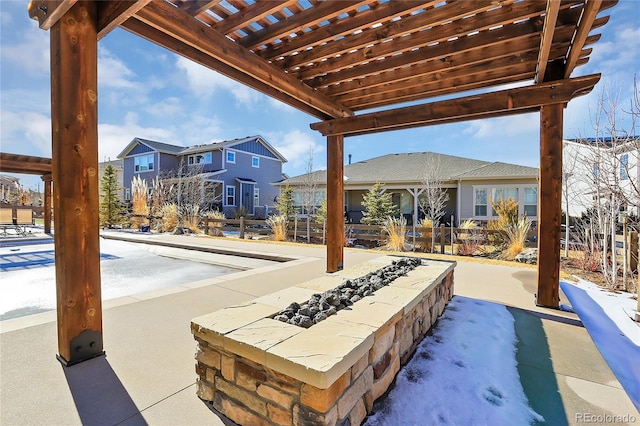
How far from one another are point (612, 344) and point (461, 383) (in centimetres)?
179

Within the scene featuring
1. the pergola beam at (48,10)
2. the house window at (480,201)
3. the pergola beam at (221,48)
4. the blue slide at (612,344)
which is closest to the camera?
the pergola beam at (48,10)

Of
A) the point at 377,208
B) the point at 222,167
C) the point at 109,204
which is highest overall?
the point at 222,167

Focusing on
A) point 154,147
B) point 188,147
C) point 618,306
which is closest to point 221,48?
point 618,306

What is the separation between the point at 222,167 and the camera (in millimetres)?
19219

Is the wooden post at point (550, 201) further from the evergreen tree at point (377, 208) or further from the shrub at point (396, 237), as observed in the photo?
the evergreen tree at point (377, 208)

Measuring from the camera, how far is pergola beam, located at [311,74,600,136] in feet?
10.3

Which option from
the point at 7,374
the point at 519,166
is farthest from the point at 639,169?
the point at 519,166

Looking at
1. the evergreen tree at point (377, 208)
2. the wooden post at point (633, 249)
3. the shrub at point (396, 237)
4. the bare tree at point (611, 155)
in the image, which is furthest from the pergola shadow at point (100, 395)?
the evergreen tree at point (377, 208)

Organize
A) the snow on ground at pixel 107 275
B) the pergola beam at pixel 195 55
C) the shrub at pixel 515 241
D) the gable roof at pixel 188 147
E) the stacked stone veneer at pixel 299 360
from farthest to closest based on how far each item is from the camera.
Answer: the gable roof at pixel 188 147 → the shrub at pixel 515 241 → the snow on ground at pixel 107 275 → the pergola beam at pixel 195 55 → the stacked stone veneer at pixel 299 360

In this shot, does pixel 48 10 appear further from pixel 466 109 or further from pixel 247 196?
pixel 247 196

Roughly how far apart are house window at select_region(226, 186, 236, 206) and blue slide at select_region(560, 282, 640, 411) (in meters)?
18.4

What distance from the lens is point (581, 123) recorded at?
19.3 ft

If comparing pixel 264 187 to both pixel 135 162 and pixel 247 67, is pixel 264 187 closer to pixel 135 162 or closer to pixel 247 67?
pixel 135 162

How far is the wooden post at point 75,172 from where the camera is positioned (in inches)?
80.4
